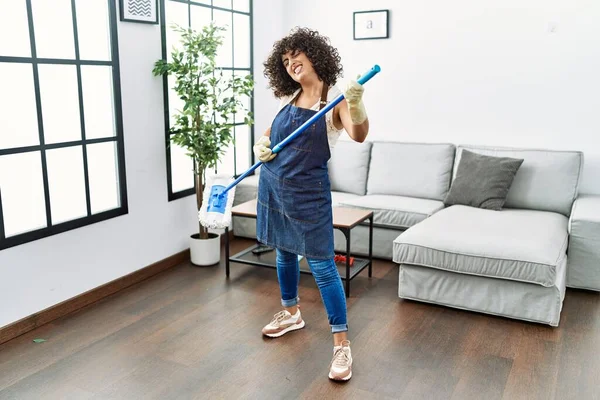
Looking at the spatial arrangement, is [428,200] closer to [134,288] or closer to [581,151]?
[581,151]

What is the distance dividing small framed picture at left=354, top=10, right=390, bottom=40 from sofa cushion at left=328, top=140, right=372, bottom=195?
2.84ft

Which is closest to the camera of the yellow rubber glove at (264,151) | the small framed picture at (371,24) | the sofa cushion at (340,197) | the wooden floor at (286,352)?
the wooden floor at (286,352)

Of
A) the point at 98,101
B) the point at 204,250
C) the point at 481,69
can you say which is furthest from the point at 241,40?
the point at 481,69

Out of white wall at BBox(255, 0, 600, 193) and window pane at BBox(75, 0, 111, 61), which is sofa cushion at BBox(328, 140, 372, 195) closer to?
white wall at BBox(255, 0, 600, 193)

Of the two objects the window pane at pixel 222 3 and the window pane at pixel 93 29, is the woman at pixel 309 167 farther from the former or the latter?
the window pane at pixel 222 3

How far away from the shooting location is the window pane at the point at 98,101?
3137mm

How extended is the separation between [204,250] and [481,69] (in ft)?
7.79

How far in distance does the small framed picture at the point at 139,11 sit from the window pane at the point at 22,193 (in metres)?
0.97

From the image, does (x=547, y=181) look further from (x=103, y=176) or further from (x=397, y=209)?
(x=103, y=176)

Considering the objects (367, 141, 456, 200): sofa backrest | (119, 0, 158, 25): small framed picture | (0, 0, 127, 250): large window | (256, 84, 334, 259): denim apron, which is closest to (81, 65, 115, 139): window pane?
(0, 0, 127, 250): large window

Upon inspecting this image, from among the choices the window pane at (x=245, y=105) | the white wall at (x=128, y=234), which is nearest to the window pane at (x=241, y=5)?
the window pane at (x=245, y=105)

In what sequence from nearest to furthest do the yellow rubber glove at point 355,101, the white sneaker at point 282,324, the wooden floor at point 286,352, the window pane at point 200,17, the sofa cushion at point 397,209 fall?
the yellow rubber glove at point 355,101 → the wooden floor at point 286,352 → the white sneaker at point 282,324 → the sofa cushion at point 397,209 → the window pane at point 200,17

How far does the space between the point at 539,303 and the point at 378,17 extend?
258 centimetres

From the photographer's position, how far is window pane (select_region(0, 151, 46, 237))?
2742mm
